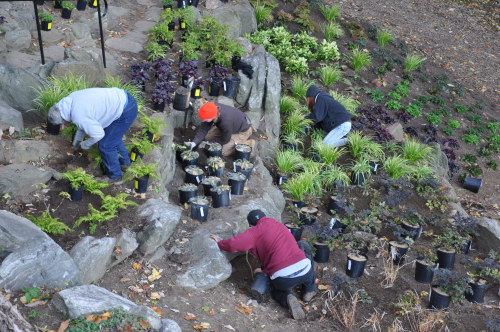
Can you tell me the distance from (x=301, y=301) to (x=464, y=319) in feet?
6.26

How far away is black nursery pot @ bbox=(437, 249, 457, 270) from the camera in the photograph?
7.68 meters

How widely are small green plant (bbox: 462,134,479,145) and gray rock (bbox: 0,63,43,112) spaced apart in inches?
325

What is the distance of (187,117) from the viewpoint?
9039 millimetres

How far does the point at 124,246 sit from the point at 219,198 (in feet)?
5.65

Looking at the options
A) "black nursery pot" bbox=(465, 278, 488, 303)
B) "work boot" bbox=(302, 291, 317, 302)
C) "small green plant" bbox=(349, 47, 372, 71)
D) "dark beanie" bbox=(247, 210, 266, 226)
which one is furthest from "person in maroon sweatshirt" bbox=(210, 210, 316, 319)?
"small green plant" bbox=(349, 47, 372, 71)

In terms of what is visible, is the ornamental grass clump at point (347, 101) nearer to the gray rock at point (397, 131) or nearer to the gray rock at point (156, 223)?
the gray rock at point (397, 131)

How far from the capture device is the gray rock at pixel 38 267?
16.2ft

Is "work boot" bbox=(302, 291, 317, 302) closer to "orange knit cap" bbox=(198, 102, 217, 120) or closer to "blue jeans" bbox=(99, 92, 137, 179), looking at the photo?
"blue jeans" bbox=(99, 92, 137, 179)

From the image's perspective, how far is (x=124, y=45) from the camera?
10219mm

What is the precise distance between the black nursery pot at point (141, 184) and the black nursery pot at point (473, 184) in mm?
6315

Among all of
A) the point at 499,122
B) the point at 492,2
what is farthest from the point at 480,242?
the point at 492,2

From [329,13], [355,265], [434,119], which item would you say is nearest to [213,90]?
[355,265]

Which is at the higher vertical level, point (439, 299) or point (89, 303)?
point (89, 303)

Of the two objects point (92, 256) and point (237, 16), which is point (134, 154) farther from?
point (237, 16)
